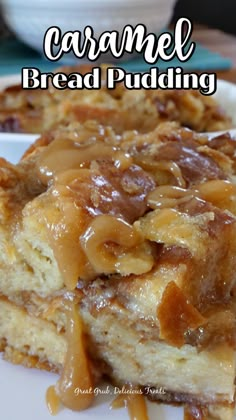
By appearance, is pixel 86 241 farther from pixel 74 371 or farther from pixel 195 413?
pixel 195 413

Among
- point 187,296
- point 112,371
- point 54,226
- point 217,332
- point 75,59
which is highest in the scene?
point 75,59

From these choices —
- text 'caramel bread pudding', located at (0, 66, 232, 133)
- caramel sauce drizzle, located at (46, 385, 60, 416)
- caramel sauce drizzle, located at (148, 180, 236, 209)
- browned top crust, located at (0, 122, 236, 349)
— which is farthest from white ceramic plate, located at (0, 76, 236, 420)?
text 'caramel bread pudding', located at (0, 66, 232, 133)

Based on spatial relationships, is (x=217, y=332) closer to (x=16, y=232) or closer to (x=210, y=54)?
(x=16, y=232)

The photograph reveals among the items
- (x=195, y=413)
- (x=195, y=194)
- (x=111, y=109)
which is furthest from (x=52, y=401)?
(x=111, y=109)

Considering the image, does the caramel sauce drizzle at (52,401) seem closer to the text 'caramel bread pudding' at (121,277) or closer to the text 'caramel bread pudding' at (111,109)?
the text 'caramel bread pudding' at (121,277)

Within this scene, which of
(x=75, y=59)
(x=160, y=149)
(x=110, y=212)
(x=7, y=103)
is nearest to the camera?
(x=110, y=212)

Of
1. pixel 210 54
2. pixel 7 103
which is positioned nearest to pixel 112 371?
pixel 7 103
